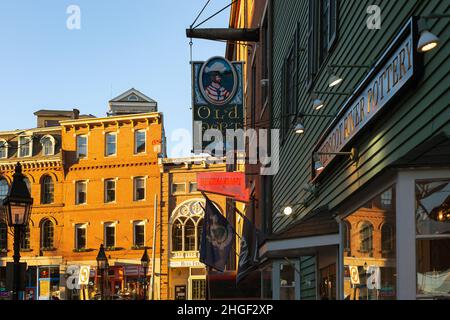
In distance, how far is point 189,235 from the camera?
5134 centimetres

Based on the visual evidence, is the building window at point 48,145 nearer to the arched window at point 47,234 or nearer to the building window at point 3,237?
the arched window at point 47,234

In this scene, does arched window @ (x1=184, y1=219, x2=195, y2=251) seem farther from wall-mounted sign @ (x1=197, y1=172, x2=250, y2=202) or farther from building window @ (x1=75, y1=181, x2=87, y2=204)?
wall-mounted sign @ (x1=197, y1=172, x2=250, y2=202)

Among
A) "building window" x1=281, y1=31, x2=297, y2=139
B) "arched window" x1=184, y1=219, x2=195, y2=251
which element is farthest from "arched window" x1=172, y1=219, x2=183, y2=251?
"building window" x1=281, y1=31, x2=297, y2=139

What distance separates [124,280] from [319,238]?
40.7 metres

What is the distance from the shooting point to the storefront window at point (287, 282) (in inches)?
654

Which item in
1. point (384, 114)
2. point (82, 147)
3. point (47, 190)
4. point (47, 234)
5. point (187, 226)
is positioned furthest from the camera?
point (82, 147)

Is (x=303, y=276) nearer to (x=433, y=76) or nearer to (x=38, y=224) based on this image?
(x=433, y=76)

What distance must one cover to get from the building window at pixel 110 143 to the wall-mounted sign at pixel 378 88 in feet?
146

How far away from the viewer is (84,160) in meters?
54.0

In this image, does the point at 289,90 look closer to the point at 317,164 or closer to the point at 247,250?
the point at 317,164

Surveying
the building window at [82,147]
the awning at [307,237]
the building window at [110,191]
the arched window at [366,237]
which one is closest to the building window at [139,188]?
the building window at [110,191]

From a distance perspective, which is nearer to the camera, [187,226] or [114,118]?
[187,226]

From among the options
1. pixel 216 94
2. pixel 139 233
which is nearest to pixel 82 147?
pixel 139 233

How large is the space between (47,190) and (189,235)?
12.4 metres
